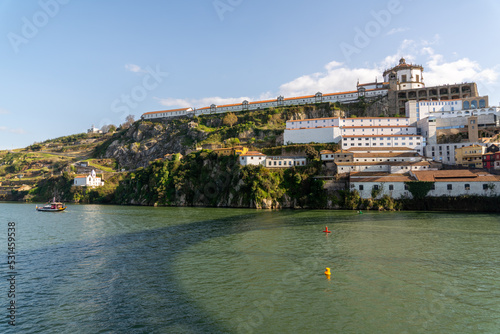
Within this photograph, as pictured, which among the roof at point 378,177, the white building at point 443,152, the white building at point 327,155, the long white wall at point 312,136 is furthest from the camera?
the long white wall at point 312,136

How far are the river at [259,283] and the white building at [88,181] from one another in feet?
201

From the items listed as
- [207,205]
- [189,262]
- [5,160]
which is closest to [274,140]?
[207,205]

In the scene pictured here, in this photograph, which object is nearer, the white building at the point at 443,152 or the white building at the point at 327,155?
the white building at the point at 327,155

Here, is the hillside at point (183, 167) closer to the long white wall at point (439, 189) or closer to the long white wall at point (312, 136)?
the long white wall at point (312, 136)

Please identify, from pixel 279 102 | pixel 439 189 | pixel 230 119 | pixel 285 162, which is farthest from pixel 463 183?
pixel 230 119

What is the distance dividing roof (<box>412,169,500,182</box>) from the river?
19960 millimetres

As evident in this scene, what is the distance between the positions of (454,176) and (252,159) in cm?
3621

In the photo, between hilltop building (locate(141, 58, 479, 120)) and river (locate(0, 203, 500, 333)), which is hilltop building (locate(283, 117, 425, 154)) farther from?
river (locate(0, 203, 500, 333))

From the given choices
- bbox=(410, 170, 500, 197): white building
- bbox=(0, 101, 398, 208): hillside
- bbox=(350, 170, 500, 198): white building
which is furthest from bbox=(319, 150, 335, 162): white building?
bbox=(410, 170, 500, 197): white building

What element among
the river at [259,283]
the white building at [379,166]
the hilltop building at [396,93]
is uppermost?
the hilltop building at [396,93]

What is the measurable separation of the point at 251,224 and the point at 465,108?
6395 centimetres

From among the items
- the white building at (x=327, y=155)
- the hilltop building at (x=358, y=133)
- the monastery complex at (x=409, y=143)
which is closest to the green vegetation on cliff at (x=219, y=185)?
the white building at (x=327, y=155)

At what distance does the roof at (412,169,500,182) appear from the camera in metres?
48.0

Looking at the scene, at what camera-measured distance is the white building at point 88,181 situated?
88.2 m
